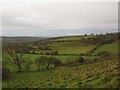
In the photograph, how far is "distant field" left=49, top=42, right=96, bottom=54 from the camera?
32.9m

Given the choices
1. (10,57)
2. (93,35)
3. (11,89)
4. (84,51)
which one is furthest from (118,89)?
(93,35)

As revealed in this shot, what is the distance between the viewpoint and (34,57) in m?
28.5

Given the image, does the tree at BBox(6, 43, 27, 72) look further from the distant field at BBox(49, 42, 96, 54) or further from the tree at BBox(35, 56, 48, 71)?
the distant field at BBox(49, 42, 96, 54)

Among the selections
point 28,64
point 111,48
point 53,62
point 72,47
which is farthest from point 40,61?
point 72,47

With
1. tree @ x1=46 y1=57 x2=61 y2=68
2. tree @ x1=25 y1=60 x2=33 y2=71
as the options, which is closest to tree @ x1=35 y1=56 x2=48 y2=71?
tree @ x1=46 y1=57 x2=61 y2=68

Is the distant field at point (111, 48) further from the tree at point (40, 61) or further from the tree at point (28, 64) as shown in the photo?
the tree at point (28, 64)

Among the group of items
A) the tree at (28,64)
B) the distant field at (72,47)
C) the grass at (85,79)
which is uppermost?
the distant field at (72,47)

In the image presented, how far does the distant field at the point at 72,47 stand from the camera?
32875 millimetres

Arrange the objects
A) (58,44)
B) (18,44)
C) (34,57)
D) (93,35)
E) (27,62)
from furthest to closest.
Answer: (93,35) → (58,44) → (18,44) → (34,57) → (27,62)

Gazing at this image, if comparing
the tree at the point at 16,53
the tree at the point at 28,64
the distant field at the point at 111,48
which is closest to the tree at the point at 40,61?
the tree at the point at 28,64

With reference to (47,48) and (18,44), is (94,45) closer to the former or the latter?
(47,48)

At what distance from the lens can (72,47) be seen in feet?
122

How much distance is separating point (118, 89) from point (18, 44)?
23177 millimetres

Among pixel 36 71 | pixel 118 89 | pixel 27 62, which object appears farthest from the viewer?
pixel 27 62
